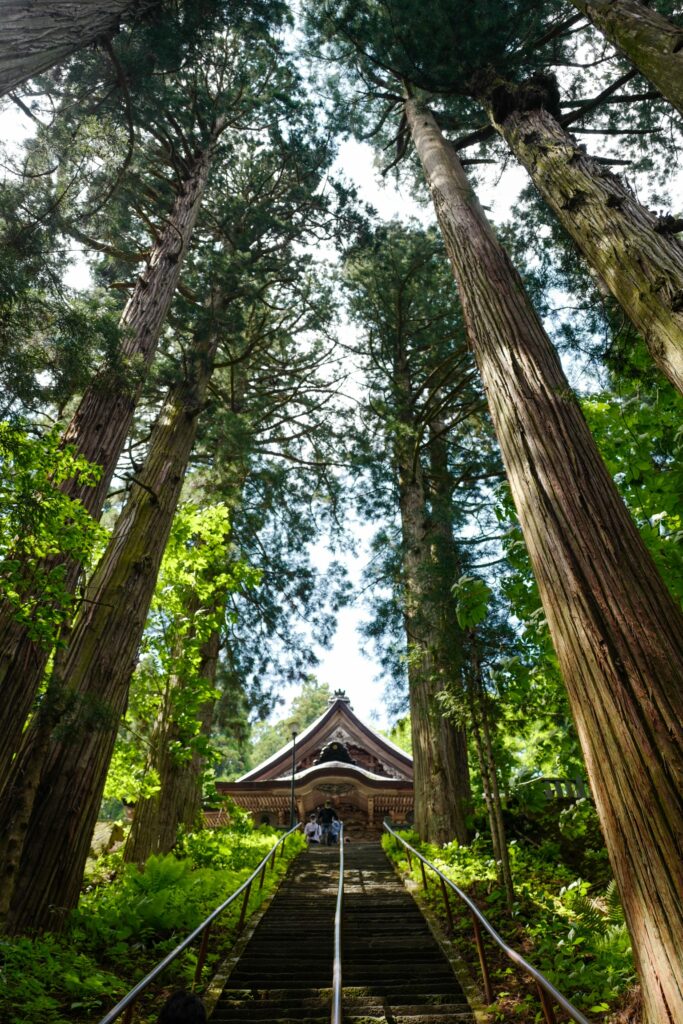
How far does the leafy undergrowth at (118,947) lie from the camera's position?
10.8 ft

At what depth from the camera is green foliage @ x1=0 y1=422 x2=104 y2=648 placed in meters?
3.61

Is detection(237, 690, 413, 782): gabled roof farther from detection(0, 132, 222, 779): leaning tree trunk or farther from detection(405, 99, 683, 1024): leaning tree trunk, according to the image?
detection(405, 99, 683, 1024): leaning tree trunk

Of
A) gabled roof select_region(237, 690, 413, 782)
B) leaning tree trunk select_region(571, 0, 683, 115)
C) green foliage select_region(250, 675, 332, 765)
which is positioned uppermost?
green foliage select_region(250, 675, 332, 765)

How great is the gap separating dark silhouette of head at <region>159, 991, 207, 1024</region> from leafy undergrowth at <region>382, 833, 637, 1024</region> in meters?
2.17

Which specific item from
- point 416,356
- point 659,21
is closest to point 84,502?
point 659,21

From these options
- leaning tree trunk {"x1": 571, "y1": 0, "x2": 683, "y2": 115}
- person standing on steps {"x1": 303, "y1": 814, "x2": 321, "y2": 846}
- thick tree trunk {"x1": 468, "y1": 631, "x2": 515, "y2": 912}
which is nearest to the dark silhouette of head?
thick tree trunk {"x1": 468, "y1": 631, "x2": 515, "y2": 912}

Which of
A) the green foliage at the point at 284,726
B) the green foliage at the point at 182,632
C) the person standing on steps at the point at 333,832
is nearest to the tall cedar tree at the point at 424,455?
the green foliage at the point at 182,632

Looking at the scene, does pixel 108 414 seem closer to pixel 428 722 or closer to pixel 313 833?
pixel 428 722

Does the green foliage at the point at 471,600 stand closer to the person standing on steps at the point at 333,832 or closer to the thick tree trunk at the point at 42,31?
the thick tree trunk at the point at 42,31

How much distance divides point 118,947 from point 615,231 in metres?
6.15

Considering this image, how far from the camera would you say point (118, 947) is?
4414mm

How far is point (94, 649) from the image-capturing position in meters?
5.13

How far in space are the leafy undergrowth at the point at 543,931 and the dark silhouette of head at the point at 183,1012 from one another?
2168mm

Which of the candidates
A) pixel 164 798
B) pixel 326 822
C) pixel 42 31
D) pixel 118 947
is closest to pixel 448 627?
pixel 118 947
